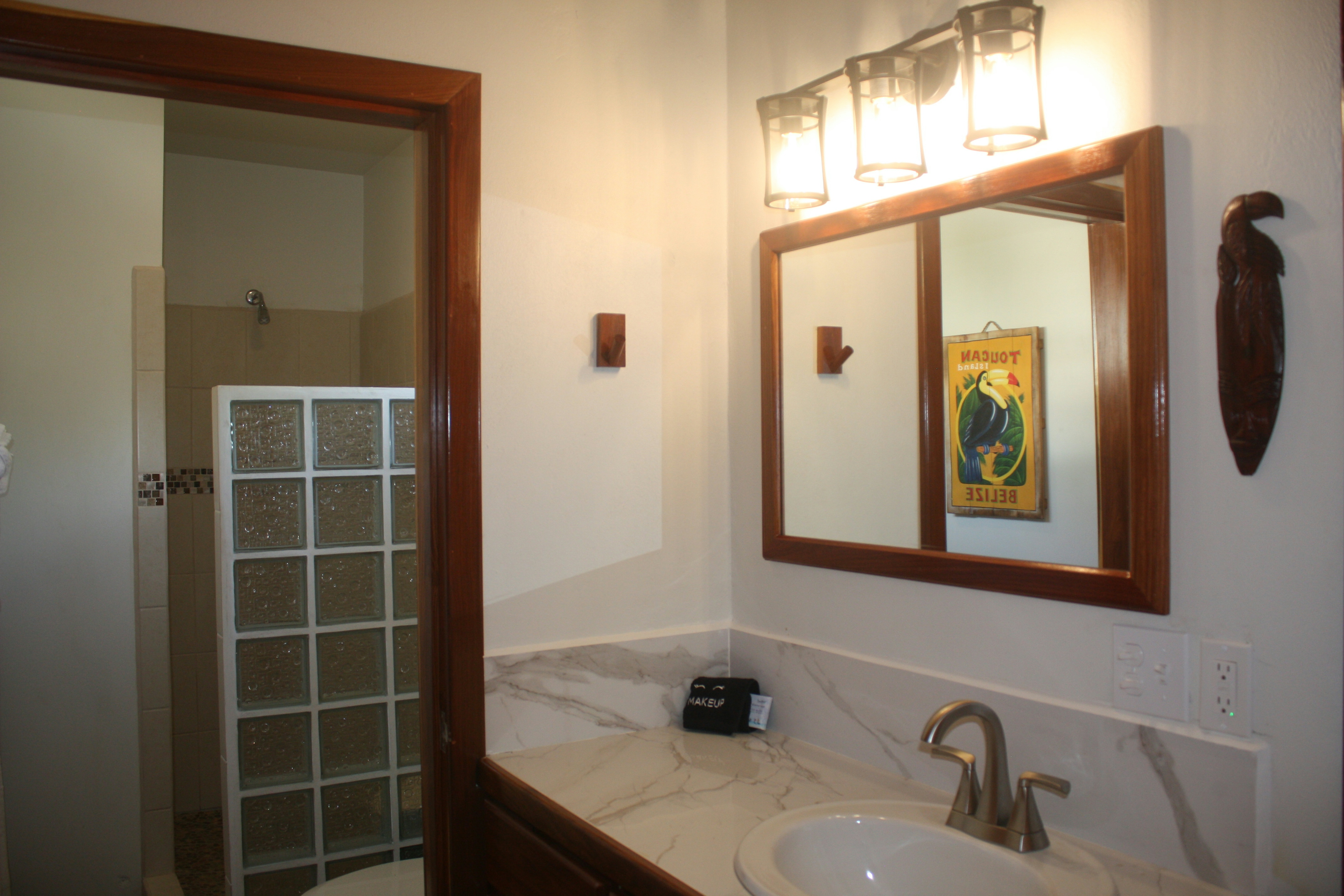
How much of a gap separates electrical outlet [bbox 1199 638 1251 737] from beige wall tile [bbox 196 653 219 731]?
3.44 meters

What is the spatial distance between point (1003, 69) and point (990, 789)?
0.99 meters

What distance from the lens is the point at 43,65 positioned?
54.3 inches

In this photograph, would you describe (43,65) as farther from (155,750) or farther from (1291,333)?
(155,750)

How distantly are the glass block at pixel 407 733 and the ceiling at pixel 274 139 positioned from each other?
73.4 inches

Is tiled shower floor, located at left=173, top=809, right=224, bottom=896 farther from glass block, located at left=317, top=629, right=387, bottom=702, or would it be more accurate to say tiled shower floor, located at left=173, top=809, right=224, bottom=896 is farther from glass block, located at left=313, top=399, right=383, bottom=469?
glass block, located at left=313, top=399, right=383, bottom=469

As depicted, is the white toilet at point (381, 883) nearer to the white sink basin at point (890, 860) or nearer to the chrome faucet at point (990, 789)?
the white sink basin at point (890, 860)

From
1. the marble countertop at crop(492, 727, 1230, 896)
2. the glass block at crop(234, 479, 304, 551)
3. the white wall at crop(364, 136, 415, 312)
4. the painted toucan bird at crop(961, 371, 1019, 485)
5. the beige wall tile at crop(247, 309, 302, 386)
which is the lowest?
the marble countertop at crop(492, 727, 1230, 896)

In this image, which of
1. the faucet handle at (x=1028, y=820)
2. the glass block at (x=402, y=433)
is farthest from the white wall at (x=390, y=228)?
the faucet handle at (x=1028, y=820)

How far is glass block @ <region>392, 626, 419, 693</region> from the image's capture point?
2.83m

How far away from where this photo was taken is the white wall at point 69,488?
8.82 feet

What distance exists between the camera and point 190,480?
354 cm

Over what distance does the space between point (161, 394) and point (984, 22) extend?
2.60 m

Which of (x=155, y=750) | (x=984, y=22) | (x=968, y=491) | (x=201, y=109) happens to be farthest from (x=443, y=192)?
(x=155, y=750)

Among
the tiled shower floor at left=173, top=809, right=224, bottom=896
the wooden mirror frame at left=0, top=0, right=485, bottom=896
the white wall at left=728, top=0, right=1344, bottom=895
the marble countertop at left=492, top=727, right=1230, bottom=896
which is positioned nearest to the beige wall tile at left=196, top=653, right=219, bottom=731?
the tiled shower floor at left=173, top=809, right=224, bottom=896
